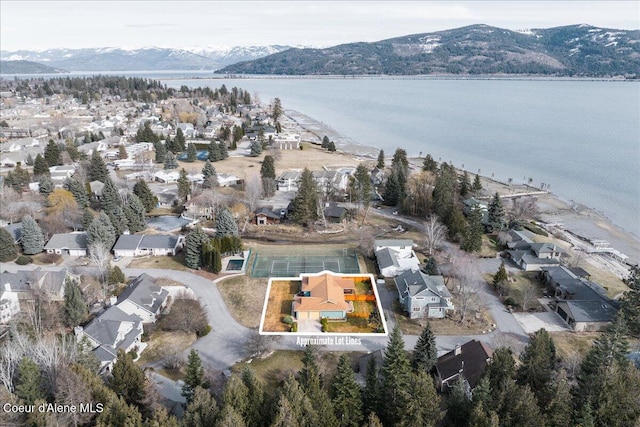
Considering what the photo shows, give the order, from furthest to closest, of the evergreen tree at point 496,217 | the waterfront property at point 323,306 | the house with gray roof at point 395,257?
the evergreen tree at point 496,217 < the house with gray roof at point 395,257 < the waterfront property at point 323,306

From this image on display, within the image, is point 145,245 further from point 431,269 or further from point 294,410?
point 294,410

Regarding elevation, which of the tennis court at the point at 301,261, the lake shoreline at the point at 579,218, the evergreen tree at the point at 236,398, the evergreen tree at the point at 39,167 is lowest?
the lake shoreline at the point at 579,218

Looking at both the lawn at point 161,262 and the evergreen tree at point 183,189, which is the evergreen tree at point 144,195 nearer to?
the evergreen tree at point 183,189

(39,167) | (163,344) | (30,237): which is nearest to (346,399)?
(163,344)

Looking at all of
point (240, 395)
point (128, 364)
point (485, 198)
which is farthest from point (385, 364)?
point (485, 198)

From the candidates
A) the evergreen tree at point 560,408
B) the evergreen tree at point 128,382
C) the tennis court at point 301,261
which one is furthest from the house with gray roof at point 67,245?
the evergreen tree at point 560,408

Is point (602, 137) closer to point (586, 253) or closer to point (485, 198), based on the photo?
point (485, 198)

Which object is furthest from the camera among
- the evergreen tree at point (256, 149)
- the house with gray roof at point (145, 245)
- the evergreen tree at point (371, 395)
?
the evergreen tree at point (256, 149)
